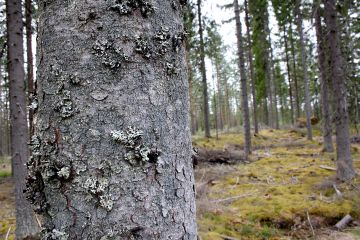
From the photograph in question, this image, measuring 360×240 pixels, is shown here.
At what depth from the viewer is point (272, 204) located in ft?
17.5

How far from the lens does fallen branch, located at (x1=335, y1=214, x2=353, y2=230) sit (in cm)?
455

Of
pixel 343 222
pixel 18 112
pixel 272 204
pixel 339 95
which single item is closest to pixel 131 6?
pixel 18 112

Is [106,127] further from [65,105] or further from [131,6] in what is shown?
[131,6]

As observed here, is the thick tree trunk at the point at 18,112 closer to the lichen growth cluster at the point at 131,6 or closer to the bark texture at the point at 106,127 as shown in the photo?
the bark texture at the point at 106,127

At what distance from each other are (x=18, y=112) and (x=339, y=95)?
21.9ft

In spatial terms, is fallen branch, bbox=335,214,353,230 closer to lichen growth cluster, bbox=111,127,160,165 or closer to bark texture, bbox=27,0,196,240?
bark texture, bbox=27,0,196,240

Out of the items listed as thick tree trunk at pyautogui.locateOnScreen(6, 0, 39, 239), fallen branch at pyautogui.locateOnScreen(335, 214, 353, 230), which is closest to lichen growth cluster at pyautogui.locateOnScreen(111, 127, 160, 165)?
thick tree trunk at pyautogui.locateOnScreen(6, 0, 39, 239)

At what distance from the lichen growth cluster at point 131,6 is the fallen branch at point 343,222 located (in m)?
4.95

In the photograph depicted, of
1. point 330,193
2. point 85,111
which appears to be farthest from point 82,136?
point 330,193

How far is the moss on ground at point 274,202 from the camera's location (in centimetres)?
453

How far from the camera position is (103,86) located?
2.50ft

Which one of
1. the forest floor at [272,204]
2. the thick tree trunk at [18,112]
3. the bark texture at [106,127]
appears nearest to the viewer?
the bark texture at [106,127]

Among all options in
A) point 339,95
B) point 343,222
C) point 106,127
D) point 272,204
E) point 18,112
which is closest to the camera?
point 106,127

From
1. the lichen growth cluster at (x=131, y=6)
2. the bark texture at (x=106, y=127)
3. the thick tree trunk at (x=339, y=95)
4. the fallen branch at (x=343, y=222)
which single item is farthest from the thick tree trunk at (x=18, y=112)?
the thick tree trunk at (x=339, y=95)
